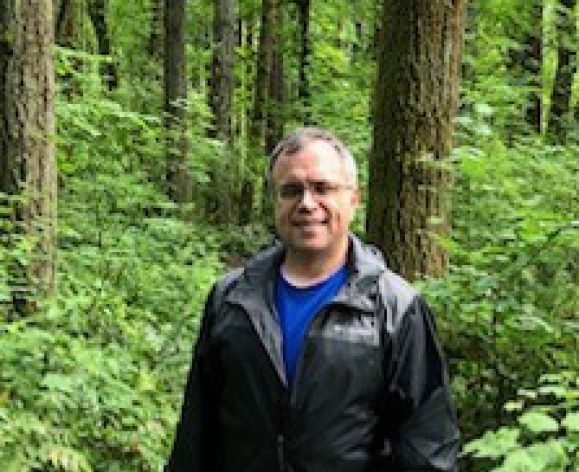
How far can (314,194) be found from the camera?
3.08 m

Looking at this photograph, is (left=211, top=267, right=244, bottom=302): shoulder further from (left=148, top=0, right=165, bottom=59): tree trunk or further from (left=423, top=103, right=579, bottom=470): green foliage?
(left=148, top=0, right=165, bottom=59): tree trunk

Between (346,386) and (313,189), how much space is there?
2.11ft

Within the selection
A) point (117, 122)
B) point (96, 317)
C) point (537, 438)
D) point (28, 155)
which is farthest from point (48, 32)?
point (537, 438)

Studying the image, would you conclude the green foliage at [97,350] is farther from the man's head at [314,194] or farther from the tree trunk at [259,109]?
the tree trunk at [259,109]

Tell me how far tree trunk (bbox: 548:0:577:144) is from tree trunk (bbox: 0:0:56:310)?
389 inches

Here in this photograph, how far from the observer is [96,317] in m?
6.56

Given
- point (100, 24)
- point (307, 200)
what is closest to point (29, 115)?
point (307, 200)

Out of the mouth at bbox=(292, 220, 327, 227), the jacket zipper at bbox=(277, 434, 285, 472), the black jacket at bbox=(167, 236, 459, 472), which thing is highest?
the mouth at bbox=(292, 220, 327, 227)

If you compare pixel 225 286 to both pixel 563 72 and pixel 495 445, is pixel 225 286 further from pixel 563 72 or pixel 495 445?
pixel 563 72

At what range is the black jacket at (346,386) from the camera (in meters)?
2.96

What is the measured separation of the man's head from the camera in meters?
3.07

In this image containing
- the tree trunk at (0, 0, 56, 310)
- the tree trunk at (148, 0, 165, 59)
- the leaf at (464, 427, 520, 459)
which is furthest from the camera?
the tree trunk at (148, 0, 165, 59)

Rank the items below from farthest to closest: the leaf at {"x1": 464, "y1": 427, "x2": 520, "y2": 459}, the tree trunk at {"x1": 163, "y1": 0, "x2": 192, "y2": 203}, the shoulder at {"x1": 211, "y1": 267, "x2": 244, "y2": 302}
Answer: the tree trunk at {"x1": 163, "y1": 0, "x2": 192, "y2": 203}
the leaf at {"x1": 464, "y1": 427, "x2": 520, "y2": 459}
the shoulder at {"x1": 211, "y1": 267, "x2": 244, "y2": 302}

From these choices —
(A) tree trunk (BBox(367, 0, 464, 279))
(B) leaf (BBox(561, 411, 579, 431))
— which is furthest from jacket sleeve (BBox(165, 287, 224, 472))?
(A) tree trunk (BBox(367, 0, 464, 279))
